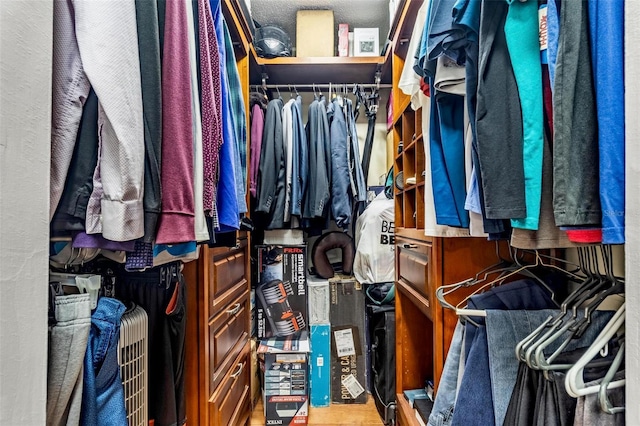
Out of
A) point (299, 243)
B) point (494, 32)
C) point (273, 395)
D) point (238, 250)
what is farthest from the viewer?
point (299, 243)

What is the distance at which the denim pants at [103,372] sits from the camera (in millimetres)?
639

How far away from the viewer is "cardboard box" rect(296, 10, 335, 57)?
2195 millimetres

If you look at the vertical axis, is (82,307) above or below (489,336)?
above

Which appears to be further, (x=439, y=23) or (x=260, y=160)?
(x=260, y=160)

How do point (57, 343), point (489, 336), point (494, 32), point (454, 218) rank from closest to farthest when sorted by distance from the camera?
point (57, 343), point (494, 32), point (489, 336), point (454, 218)

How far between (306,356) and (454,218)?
1.31m

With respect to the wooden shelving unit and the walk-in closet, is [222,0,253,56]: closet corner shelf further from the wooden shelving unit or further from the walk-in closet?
the wooden shelving unit

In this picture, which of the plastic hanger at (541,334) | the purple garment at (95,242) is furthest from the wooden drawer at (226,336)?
the plastic hanger at (541,334)

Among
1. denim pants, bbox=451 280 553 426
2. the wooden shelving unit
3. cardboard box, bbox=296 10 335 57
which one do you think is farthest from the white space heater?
cardboard box, bbox=296 10 335 57

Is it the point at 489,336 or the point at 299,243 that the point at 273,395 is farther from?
the point at 489,336

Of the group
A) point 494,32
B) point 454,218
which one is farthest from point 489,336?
point 494,32

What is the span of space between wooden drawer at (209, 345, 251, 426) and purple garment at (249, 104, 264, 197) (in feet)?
2.84

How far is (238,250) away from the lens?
5.68ft

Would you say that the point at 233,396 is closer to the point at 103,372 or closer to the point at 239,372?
the point at 239,372
